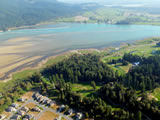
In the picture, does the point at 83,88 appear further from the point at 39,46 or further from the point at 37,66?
the point at 39,46

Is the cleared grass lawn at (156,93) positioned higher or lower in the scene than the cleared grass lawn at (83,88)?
higher

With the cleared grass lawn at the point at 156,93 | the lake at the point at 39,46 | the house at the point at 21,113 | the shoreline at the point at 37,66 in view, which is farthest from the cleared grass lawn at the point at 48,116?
the lake at the point at 39,46

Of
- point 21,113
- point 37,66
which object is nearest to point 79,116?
point 21,113

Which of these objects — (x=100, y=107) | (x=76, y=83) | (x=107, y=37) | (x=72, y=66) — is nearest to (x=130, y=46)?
(x=107, y=37)

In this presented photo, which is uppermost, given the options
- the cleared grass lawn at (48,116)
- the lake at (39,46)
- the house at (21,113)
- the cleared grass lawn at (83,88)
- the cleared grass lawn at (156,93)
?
the lake at (39,46)

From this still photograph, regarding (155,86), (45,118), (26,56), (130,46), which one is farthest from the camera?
(130,46)

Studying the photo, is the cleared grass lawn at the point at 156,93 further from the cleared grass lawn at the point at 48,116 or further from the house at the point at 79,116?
the cleared grass lawn at the point at 48,116

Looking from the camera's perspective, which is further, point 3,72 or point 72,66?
point 3,72

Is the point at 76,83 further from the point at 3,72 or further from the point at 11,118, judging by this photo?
the point at 3,72

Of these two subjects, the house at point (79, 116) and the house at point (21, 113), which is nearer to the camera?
the house at point (79, 116)
